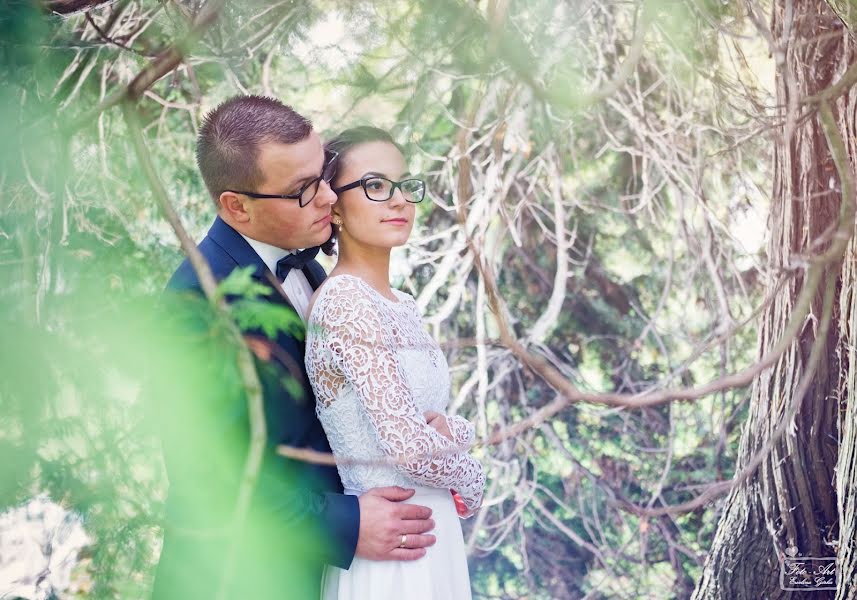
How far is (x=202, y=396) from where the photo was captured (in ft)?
5.61

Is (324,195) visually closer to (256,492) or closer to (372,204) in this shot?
(372,204)

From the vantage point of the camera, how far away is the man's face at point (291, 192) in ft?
6.77

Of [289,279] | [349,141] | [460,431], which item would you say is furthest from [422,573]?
[349,141]

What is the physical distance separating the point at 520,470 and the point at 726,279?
58.8 inches

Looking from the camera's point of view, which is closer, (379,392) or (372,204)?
(379,392)

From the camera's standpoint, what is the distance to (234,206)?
2.12 metres

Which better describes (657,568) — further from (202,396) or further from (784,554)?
(202,396)

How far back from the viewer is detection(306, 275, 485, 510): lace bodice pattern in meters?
1.87

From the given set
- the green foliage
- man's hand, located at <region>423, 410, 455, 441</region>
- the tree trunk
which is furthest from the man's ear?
the tree trunk

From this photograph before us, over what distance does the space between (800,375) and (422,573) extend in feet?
5.25

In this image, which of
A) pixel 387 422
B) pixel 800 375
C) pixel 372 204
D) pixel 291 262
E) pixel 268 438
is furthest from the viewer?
pixel 800 375

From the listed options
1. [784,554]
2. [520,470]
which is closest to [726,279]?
[520,470]

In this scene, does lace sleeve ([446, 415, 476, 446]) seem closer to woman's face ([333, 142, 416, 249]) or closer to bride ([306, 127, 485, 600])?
bride ([306, 127, 485, 600])

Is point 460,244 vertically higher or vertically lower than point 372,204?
higher
